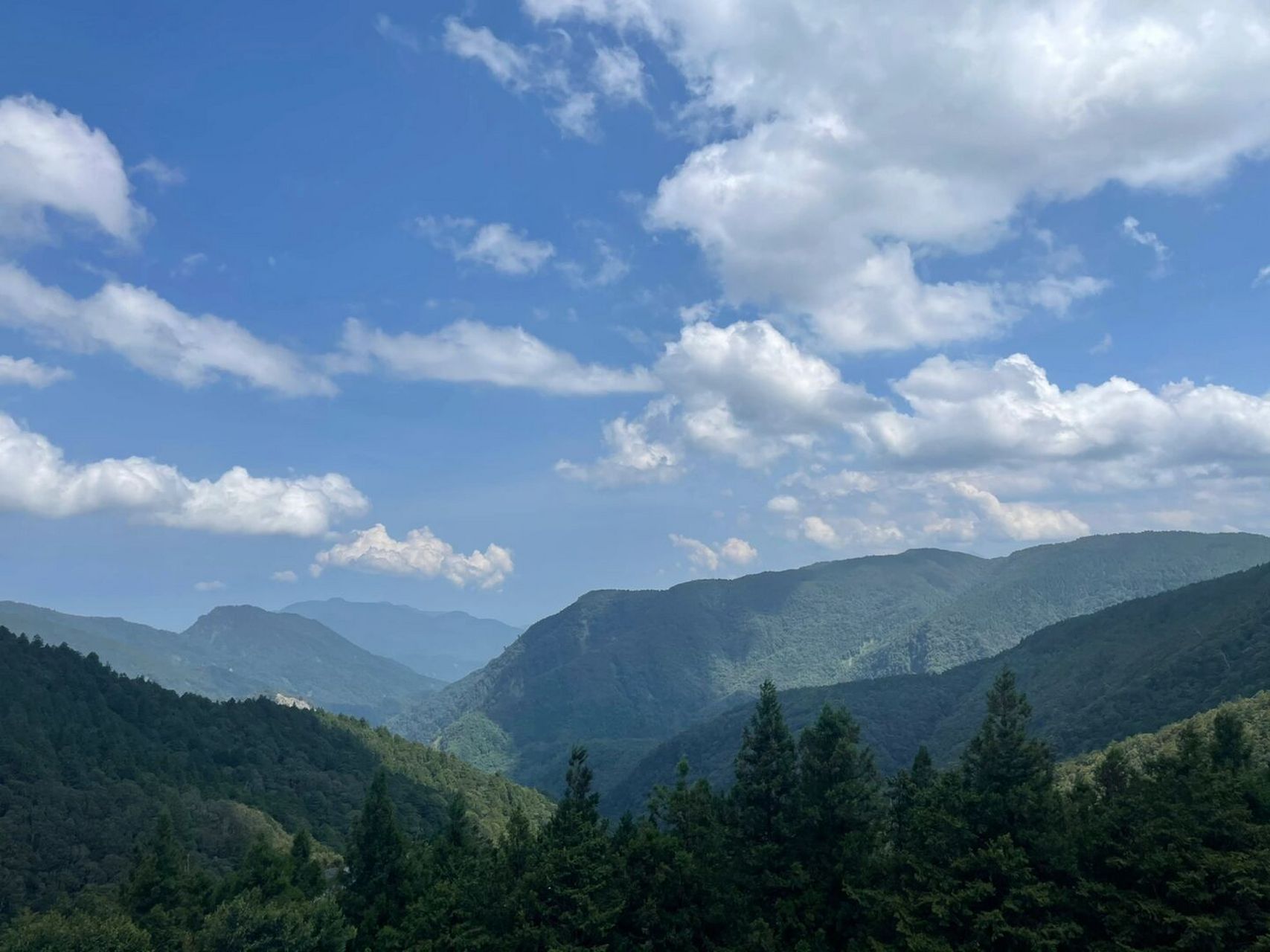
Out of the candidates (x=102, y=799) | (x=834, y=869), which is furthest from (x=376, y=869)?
(x=102, y=799)

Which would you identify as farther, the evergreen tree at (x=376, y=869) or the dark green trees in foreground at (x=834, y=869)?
the evergreen tree at (x=376, y=869)

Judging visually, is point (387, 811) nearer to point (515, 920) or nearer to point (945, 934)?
point (515, 920)

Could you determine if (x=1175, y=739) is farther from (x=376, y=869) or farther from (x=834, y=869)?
(x=376, y=869)

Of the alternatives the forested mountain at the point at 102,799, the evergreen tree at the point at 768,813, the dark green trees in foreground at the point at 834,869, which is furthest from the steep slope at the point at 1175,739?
the forested mountain at the point at 102,799

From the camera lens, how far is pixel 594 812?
45.3 m

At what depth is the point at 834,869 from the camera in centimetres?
3775

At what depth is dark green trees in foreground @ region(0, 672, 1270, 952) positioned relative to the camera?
99.9 ft

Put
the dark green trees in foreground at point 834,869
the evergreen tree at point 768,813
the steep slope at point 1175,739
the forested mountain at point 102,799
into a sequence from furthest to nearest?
the forested mountain at point 102,799
the steep slope at point 1175,739
the evergreen tree at point 768,813
the dark green trees in foreground at point 834,869

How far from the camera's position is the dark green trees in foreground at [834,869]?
30.5 metres

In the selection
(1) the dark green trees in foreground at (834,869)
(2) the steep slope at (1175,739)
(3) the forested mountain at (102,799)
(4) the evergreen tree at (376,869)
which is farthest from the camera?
(3) the forested mountain at (102,799)

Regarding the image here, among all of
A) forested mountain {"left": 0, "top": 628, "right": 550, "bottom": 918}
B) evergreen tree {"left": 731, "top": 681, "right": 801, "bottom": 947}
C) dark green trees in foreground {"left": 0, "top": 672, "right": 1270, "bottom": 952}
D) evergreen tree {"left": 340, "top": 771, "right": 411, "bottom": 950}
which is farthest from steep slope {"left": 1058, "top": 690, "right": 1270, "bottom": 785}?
forested mountain {"left": 0, "top": 628, "right": 550, "bottom": 918}

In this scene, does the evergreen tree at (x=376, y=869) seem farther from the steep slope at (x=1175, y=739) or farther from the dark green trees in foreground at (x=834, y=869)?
the steep slope at (x=1175, y=739)

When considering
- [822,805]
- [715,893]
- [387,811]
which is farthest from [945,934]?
[387,811]

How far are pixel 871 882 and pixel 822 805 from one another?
4012 mm
